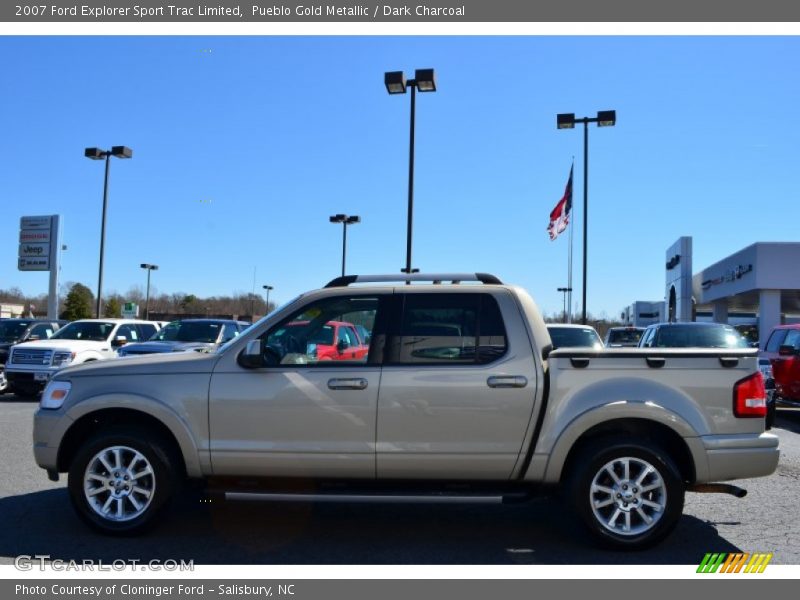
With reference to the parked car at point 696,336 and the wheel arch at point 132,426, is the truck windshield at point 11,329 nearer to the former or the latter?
the wheel arch at point 132,426

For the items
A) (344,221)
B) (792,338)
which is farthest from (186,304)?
Answer: (792,338)

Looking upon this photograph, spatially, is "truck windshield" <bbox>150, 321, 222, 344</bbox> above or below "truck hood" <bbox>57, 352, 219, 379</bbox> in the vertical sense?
above

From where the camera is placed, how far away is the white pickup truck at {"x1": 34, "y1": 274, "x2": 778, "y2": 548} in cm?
518

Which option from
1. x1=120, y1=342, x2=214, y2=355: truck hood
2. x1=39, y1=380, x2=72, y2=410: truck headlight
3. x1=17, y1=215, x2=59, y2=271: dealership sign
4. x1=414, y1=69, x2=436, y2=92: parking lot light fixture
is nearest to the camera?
x1=39, y1=380, x2=72, y2=410: truck headlight

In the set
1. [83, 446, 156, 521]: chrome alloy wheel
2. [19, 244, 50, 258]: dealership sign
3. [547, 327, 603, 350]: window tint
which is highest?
[19, 244, 50, 258]: dealership sign

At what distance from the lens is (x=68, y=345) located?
580 inches

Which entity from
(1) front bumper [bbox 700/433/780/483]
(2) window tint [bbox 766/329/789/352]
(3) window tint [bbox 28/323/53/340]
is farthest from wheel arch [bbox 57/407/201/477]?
(3) window tint [bbox 28/323/53/340]

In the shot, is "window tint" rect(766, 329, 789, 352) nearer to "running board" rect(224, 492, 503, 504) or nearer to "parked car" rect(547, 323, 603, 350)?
"parked car" rect(547, 323, 603, 350)

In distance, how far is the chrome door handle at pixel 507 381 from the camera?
5.19 m

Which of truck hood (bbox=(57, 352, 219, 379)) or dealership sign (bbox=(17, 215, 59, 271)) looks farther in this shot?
dealership sign (bbox=(17, 215, 59, 271))

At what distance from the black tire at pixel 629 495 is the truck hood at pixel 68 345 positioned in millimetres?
12190

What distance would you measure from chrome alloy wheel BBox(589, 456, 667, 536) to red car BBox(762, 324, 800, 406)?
871 cm

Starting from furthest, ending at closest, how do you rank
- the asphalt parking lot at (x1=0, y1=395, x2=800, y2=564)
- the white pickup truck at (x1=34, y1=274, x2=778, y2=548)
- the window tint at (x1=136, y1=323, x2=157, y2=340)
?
the window tint at (x1=136, y1=323, x2=157, y2=340) → the white pickup truck at (x1=34, y1=274, x2=778, y2=548) → the asphalt parking lot at (x1=0, y1=395, x2=800, y2=564)

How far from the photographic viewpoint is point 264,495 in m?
5.22
